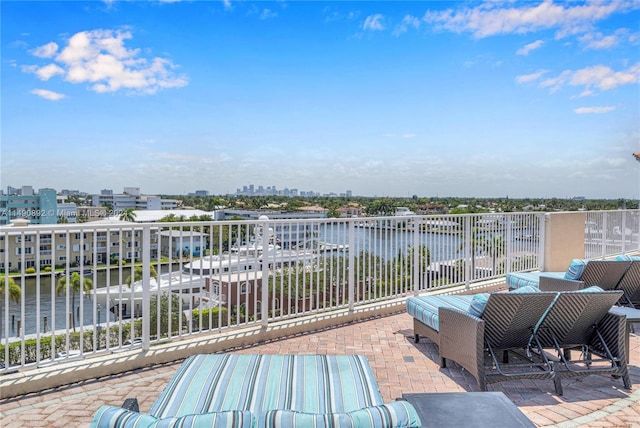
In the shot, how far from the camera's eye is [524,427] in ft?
5.31

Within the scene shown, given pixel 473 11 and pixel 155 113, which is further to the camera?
pixel 155 113

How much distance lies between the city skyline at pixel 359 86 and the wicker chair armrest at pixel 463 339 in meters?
9.60

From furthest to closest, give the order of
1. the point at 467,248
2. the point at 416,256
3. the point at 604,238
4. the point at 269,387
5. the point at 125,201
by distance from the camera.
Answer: the point at 125,201, the point at 604,238, the point at 467,248, the point at 416,256, the point at 269,387

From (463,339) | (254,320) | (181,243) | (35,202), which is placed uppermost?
(35,202)

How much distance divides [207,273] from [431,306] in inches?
91.9

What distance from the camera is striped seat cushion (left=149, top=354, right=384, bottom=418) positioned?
204 cm

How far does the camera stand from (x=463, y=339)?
349 centimetres

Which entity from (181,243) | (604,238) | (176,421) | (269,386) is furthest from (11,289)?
(604,238)

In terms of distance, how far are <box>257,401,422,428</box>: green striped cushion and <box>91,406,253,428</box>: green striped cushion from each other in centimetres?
6

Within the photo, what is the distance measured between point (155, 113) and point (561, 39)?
39.4 m

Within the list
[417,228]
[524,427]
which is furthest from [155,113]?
[524,427]

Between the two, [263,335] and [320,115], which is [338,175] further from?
[263,335]

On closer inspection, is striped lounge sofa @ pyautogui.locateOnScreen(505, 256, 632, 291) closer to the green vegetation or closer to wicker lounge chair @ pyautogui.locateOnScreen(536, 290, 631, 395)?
wicker lounge chair @ pyautogui.locateOnScreen(536, 290, 631, 395)

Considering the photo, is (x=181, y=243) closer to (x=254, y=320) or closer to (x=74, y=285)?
(x=74, y=285)
